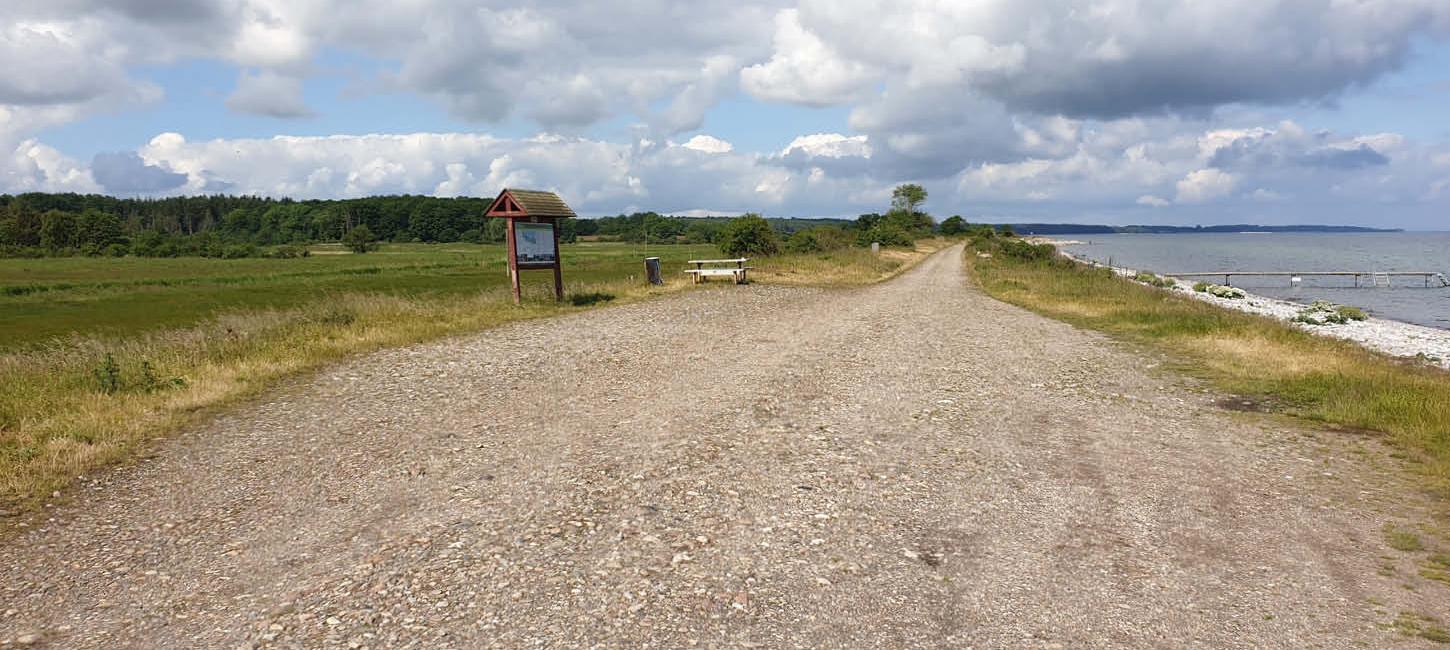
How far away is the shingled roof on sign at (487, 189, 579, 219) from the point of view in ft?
66.7

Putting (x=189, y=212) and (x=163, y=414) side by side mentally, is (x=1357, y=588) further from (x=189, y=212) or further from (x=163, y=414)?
(x=189, y=212)

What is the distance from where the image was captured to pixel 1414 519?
19.1 feet

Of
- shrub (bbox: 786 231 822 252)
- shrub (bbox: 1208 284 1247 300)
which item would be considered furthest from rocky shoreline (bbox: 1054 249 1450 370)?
shrub (bbox: 786 231 822 252)

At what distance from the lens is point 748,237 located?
48094 mm

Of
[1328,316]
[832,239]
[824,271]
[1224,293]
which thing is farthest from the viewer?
[832,239]

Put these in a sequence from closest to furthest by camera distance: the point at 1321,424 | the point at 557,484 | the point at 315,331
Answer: the point at 557,484 → the point at 1321,424 → the point at 315,331

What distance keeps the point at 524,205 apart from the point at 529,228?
0.74 meters

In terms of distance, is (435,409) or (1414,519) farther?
(435,409)

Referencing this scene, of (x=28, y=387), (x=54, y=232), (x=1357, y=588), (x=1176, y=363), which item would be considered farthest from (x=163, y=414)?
(x=54, y=232)

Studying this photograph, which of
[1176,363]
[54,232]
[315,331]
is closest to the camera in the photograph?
[1176,363]

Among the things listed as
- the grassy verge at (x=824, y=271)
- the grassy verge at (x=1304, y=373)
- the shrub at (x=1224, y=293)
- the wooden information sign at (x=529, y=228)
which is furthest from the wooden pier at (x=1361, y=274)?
the wooden information sign at (x=529, y=228)

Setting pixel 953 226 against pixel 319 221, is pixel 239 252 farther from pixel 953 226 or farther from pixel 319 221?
pixel 953 226

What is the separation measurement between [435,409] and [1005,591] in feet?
22.9

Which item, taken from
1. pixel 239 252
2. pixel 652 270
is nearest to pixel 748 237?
pixel 652 270
